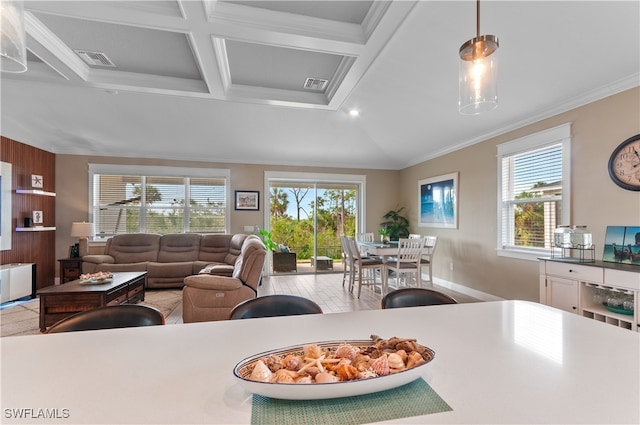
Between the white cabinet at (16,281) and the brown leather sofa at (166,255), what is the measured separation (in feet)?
2.20

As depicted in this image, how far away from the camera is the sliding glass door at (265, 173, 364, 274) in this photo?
6773mm

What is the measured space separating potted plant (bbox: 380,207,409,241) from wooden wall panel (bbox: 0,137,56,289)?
6.68 m

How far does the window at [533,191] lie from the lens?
3.47m

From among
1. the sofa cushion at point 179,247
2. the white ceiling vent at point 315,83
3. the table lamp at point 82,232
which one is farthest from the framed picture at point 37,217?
the white ceiling vent at point 315,83

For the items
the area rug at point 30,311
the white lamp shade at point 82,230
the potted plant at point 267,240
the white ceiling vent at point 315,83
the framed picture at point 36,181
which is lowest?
the area rug at point 30,311

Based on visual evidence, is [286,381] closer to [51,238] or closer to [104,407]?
[104,407]

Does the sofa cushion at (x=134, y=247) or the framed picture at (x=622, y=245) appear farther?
the sofa cushion at (x=134, y=247)

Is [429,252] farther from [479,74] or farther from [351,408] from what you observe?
[351,408]

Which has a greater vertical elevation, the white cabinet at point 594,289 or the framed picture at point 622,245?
the framed picture at point 622,245

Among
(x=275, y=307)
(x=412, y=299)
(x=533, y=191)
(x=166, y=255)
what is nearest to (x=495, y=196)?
(x=533, y=191)

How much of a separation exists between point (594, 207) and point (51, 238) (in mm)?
8324

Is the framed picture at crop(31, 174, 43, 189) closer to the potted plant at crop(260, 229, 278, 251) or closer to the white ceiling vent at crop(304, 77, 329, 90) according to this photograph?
the potted plant at crop(260, 229, 278, 251)

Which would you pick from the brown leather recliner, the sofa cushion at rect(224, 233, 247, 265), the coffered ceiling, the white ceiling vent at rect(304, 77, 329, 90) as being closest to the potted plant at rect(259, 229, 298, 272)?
the sofa cushion at rect(224, 233, 247, 265)

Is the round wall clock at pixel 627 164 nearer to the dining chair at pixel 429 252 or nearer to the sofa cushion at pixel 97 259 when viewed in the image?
the dining chair at pixel 429 252
